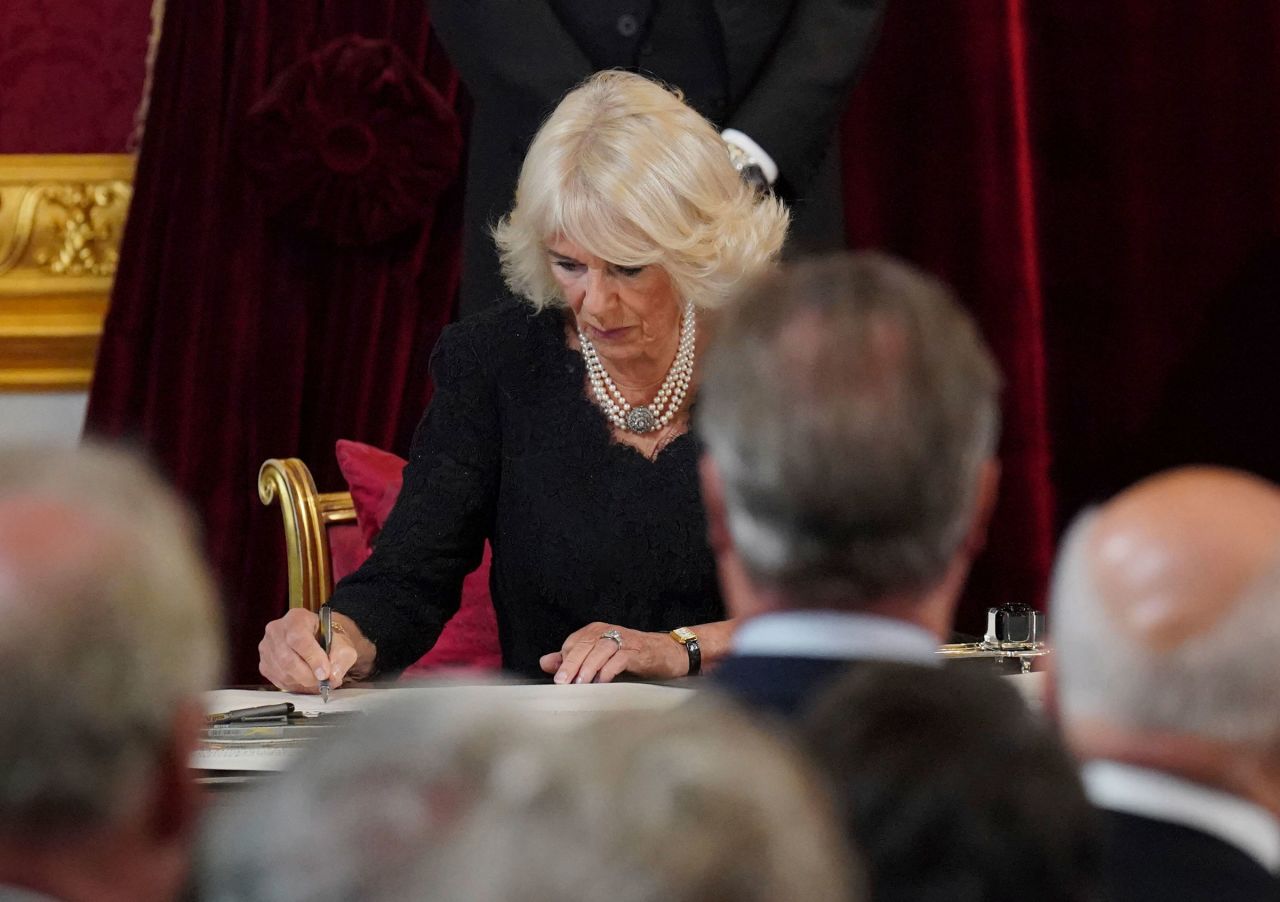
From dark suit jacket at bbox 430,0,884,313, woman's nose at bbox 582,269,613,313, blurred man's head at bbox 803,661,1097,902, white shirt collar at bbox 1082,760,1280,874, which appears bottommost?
white shirt collar at bbox 1082,760,1280,874

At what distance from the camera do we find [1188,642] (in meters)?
0.88

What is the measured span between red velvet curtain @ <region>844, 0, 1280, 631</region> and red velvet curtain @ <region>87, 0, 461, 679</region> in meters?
0.94

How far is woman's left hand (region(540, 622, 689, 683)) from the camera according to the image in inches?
77.9

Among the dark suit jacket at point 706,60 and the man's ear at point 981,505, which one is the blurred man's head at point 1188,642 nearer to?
the man's ear at point 981,505

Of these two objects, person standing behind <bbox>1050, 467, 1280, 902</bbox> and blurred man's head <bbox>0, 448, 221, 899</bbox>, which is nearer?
blurred man's head <bbox>0, 448, 221, 899</bbox>

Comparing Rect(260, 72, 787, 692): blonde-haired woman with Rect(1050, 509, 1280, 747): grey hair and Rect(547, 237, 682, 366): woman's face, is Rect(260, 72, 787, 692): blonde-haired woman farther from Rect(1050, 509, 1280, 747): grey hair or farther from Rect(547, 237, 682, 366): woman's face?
Rect(1050, 509, 1280, 747): grey hair

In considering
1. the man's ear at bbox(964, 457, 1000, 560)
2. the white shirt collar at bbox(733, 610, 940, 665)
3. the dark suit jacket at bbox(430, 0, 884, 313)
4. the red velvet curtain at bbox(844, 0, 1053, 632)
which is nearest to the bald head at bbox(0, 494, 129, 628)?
the white shirt collar at bbox(733, 610, 940, 665)

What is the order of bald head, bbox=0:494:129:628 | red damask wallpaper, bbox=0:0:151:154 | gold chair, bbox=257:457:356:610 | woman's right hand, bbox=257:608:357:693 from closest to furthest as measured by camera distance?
bald head, bbox=0:494:129:628
woman's right hand, bbox=257:608:357:693
gold chair, bbox=257:457:356:610
red damask wallpaper, bbox=0:0:151:154

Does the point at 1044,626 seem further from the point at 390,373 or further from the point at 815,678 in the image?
the point at 390,373

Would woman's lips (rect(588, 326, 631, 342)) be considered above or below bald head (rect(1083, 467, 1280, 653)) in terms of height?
above

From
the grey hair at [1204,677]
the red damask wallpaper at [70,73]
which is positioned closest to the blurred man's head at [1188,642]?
the grey hair at [1204,677]

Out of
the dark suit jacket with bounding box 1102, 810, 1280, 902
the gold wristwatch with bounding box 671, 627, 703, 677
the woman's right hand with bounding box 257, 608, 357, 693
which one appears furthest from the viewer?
the gold wristwatch with bounding box 671, 627, 703, 677

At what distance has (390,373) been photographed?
146 inches

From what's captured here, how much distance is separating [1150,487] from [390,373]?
2866 millimetres
